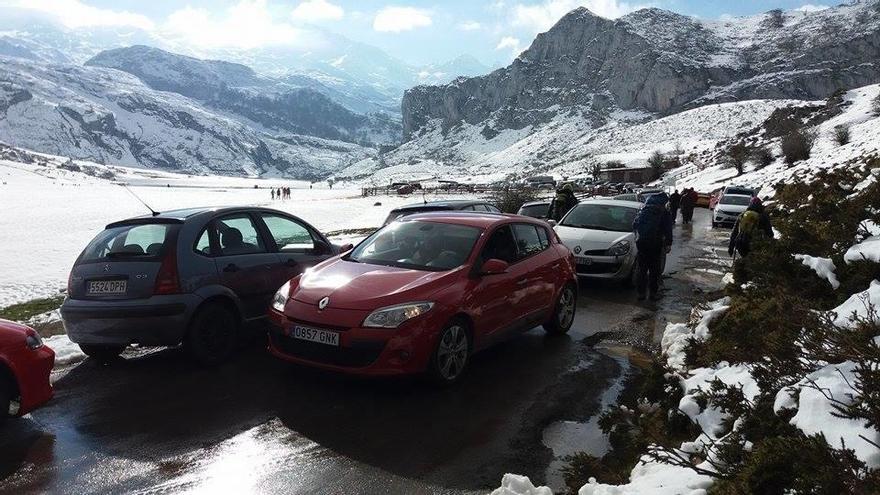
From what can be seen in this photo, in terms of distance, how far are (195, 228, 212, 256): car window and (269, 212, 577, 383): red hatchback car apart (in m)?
1.04

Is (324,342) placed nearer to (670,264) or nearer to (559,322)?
(559,322)

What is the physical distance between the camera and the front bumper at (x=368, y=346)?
5.07m

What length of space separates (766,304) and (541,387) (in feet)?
6.68

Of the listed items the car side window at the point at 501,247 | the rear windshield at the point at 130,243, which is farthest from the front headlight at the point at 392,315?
the rear windshield at the point at 130,243

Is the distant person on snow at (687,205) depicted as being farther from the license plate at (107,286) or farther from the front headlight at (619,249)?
the license plate at (107,286)

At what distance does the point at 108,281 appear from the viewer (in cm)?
587

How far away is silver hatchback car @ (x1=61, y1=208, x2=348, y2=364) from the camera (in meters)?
5.75

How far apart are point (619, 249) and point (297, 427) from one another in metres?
7.56

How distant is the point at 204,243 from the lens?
20.7 feet

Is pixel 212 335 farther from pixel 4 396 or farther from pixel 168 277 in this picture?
pixel 4 396

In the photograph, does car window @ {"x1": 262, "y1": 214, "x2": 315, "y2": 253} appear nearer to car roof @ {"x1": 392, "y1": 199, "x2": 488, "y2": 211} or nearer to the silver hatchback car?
the silver hatchback car

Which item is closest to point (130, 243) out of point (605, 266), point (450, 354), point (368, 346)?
point (368, 346)

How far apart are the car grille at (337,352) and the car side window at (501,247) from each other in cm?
162

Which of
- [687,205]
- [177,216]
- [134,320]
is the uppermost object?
[177,216]
